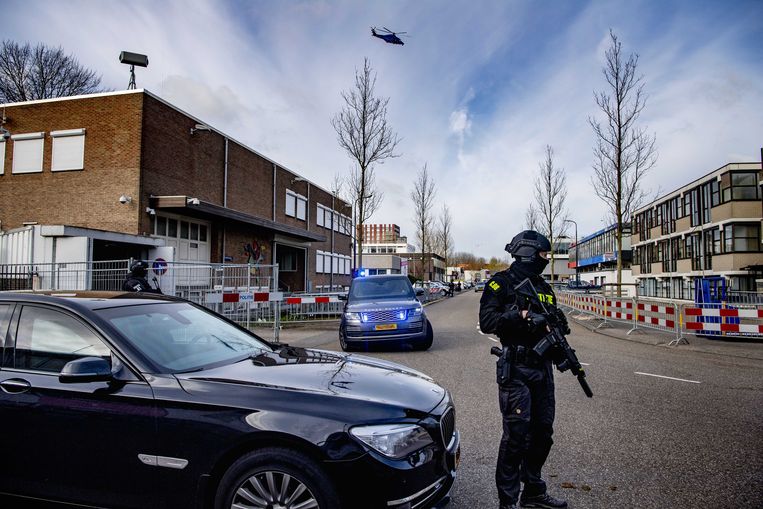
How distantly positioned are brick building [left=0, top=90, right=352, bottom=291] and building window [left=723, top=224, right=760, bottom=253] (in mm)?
30173

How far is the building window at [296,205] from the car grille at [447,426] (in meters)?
31.1

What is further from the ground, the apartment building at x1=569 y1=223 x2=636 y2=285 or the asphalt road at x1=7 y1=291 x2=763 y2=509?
the apartment building at x1=569 y1=223 x2=636 y2=285

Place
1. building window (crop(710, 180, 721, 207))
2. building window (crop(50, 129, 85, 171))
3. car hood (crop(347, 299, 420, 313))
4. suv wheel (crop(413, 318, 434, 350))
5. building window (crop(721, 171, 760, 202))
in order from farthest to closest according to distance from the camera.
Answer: building window (crop(710, 180, 721, 207))
building window (crop(721, 171, 760, 202))
building window (crop(50, 129, 85, 171))
suv wheel (crop(413, 318, 434, 350))
car hood (crop(347, 299, 420, 313))

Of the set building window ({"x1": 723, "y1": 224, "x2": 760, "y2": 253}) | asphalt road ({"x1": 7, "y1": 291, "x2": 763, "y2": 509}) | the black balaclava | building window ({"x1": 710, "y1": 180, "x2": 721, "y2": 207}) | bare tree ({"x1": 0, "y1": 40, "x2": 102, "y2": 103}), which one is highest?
bare tree ({"x1": 0, "y1": 40, "x2": 102, "y2": 103})

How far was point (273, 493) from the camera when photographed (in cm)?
251

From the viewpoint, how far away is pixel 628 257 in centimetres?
6962

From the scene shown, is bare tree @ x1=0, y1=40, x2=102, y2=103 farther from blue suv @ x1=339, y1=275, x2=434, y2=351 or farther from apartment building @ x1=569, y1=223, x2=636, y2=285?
apartment building @ x1=569, y1=223, x2=636, y2=285

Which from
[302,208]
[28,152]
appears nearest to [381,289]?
[28,152]

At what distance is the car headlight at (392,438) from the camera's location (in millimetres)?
2562

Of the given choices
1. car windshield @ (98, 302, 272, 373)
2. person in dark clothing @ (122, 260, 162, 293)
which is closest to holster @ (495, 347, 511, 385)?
car windshield @ (98, 302, 272, 373)

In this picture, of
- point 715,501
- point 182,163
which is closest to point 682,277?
point 182,163

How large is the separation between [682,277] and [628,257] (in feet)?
105

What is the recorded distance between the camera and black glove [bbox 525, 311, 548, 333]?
11.2 feet

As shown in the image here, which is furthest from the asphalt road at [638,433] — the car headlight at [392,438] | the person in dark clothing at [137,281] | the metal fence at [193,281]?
the metal fence at [193,281]
